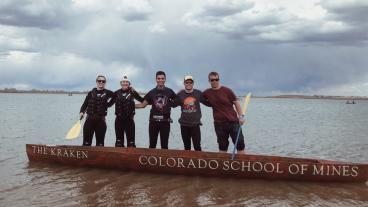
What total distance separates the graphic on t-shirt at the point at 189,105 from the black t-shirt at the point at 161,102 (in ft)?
1.21

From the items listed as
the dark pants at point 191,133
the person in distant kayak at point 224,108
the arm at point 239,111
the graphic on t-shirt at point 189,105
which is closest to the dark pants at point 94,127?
the dark pants at point 191,133

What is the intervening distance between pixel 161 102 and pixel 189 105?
794 millimetres

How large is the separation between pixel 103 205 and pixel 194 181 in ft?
8.92

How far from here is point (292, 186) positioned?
970 cm

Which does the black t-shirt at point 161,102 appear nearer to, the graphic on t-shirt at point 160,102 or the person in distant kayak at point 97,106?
the graphic on t-shirt at point 160,102

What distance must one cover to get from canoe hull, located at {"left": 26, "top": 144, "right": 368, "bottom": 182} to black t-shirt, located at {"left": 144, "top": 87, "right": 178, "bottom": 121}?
1.03 metres

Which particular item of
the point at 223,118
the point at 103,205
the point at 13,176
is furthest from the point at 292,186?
the point at 13,176

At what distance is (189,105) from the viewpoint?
10562 millimetres

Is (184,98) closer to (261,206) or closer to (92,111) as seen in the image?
(92,111)

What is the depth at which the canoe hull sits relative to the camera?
983 cm

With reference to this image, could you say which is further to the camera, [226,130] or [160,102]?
[160,102]

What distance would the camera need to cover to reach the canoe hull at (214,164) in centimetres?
983

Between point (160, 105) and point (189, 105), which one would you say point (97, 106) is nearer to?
point (160, 105)

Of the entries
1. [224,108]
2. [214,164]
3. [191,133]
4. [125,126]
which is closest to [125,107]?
[125,126]
